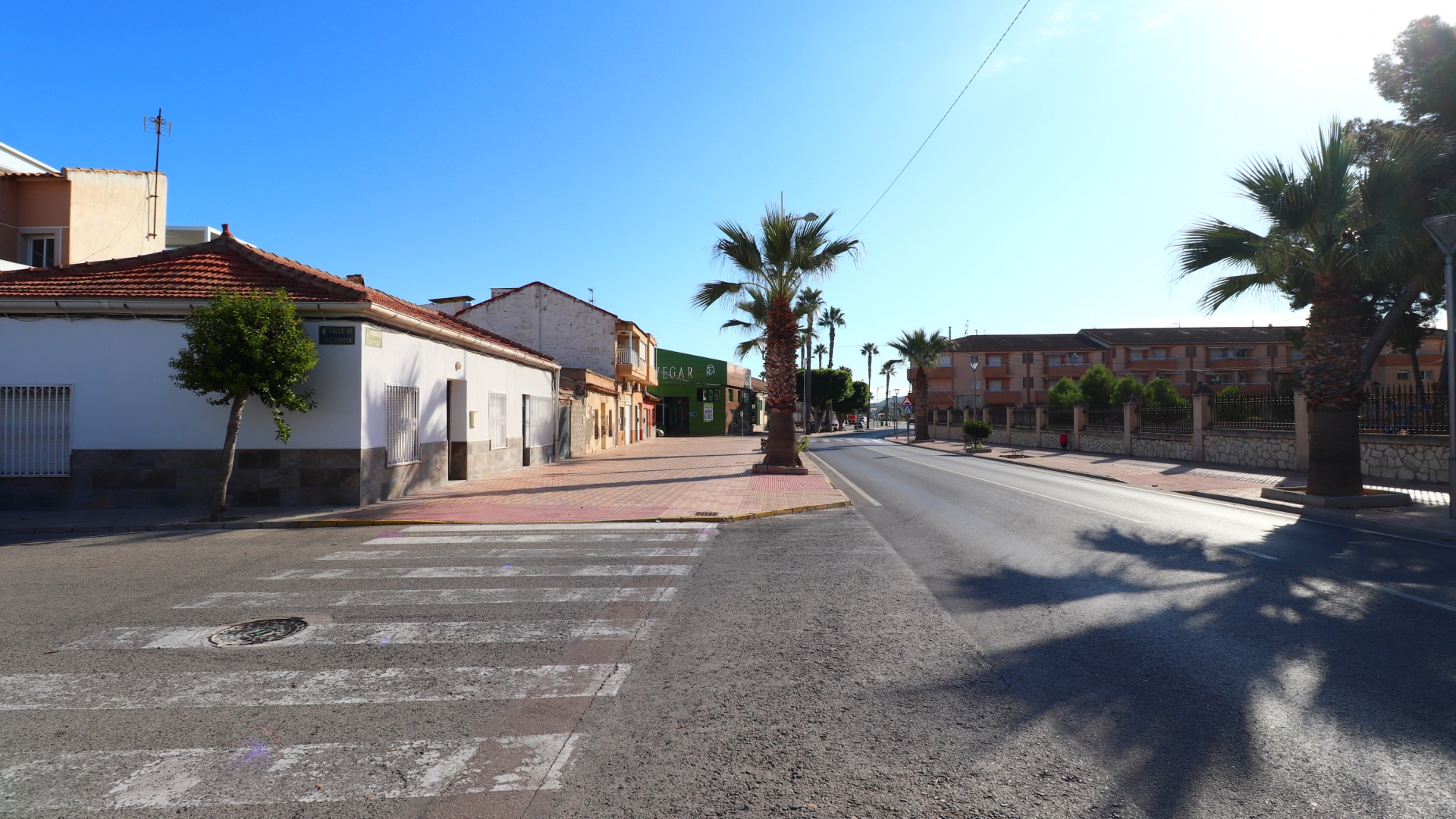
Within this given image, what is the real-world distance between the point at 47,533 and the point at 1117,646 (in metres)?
13.3

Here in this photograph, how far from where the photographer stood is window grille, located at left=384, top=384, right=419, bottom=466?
1390cm

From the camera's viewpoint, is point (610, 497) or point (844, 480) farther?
point (844, 480)

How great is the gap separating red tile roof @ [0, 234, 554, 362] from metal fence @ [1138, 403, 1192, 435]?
2397cm

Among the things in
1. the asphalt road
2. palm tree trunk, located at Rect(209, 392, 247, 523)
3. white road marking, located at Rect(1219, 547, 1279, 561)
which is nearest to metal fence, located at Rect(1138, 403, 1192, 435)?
the asphalt road

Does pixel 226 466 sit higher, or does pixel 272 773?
pixel 226 466

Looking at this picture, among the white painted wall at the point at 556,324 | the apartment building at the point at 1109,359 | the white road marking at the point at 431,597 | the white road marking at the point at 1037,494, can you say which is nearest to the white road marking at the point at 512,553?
the white road marking at the point at 431,597

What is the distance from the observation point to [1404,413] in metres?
16.6

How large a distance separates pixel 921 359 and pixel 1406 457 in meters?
32.1

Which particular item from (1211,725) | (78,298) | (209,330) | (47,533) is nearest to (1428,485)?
(1211,725)

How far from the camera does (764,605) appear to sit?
6324mm

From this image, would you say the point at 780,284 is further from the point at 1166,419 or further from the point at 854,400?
the point at 854,400

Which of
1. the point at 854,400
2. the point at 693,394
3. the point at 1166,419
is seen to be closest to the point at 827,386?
the point at 854,400

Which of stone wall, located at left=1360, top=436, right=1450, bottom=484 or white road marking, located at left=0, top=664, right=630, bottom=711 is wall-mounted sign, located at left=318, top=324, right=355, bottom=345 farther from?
stone wall, located at left=1360, top=436, right=1450, bottom=484

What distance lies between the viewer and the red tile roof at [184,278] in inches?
485
